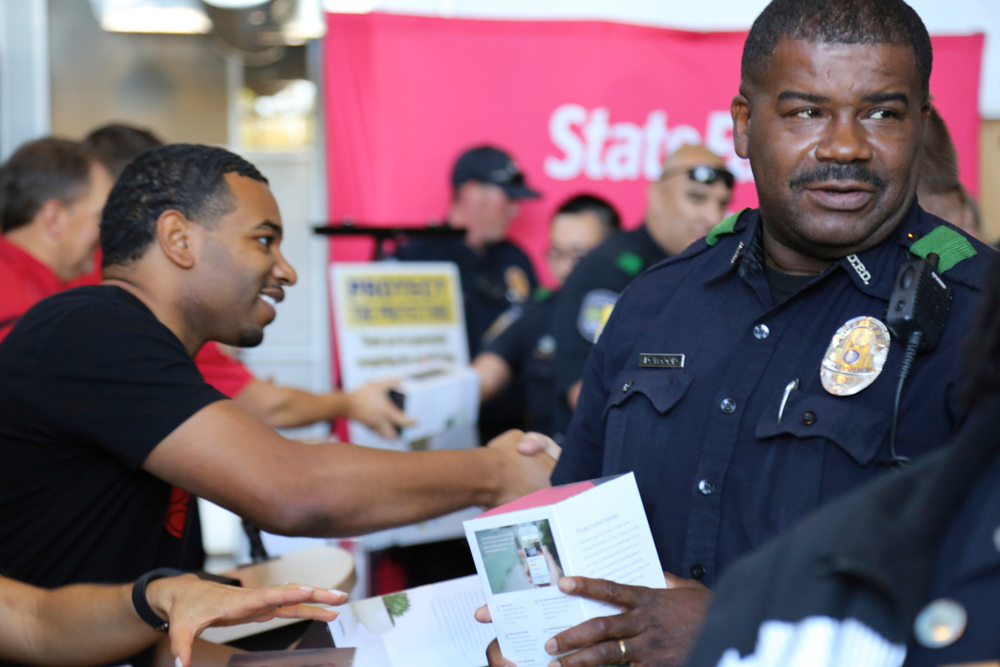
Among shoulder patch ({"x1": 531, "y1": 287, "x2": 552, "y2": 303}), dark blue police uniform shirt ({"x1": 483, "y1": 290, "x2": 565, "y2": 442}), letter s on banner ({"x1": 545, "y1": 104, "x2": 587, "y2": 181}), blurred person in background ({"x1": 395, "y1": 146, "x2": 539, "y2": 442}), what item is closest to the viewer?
dark blue police uniform shirt ({"x1": 483, "y1": 290, "x2": 565, "y2": 442})

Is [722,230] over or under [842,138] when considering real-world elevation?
under

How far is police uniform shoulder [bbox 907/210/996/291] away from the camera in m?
1.20

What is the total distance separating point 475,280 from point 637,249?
48.7 inches

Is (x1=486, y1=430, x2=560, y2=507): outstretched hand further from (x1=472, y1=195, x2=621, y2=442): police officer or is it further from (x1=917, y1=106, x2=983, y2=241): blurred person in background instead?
(x1=472, y1=195, x2=621, y2=442): police officer

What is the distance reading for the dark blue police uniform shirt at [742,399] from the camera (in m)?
1.20

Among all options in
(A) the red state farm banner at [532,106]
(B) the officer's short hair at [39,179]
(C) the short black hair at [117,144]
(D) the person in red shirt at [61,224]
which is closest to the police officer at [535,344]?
(A) the red state farm banner at [532,106]

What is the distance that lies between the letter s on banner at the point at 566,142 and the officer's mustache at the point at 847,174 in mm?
3365

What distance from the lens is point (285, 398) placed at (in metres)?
3.01

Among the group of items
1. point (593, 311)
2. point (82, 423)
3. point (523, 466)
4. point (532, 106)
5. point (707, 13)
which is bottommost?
point (523, 466)

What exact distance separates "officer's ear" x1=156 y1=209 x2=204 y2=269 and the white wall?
3.08m

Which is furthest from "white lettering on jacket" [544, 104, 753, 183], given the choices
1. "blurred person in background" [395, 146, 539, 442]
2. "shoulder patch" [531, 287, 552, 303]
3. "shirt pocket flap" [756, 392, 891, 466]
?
"shirt pocket flap" [756, 392, 891, 466]

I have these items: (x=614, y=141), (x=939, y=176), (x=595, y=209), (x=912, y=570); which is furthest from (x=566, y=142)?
(x=912, y=570)

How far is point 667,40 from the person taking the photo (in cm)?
463

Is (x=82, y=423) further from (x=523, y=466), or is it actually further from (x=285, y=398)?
(x=285, y=398)
